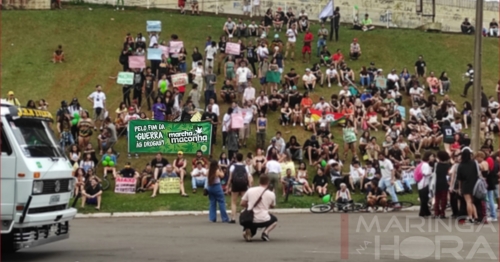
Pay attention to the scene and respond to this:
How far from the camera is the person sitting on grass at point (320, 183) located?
2759 centimetres

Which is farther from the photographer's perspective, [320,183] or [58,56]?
[58,56]

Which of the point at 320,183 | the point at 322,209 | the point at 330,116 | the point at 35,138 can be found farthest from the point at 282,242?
the point at 330,116

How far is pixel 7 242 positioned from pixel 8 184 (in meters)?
1.19

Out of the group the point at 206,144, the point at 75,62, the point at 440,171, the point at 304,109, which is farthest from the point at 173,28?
the point at 206,144

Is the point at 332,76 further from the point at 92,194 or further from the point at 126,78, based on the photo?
the point at 92,194

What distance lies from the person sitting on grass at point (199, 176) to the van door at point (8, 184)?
1219cm

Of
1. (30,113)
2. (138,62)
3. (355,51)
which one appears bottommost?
(30,113)

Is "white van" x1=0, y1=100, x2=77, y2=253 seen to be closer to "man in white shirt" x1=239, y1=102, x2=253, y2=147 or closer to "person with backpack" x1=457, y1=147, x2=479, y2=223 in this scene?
"person with backpack" x1=457, y1=147, x2=479, y2=223

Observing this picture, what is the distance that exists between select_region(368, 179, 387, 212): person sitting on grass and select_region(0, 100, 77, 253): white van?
1265 cm

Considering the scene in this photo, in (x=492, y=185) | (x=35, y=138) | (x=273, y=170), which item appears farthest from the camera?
(x=273, y=170)

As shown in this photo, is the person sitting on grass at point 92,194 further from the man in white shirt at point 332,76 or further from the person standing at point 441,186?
the man in white shirt at point 332,76

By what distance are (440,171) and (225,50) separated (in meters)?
16.5

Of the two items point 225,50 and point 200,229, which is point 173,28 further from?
point 200,229

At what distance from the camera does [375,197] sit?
2575 centimetres
